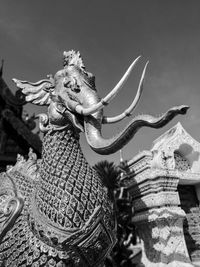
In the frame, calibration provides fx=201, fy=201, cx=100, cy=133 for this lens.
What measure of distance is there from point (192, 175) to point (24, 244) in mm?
4139

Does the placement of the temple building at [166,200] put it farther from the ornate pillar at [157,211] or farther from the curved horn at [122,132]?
the curved horn at [122,132]

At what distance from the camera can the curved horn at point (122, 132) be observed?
1024 millimetres

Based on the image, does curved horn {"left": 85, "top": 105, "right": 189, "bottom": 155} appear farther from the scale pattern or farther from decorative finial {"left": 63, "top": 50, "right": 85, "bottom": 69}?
decorative finial {"left": 63, "top": 50, "right": 85, "bottom": 69}

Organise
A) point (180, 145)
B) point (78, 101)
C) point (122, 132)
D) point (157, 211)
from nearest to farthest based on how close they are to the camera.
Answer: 1. point (122, 132)
2. point (78, 101)
3. point (157, 211)
4. point (180, 145)

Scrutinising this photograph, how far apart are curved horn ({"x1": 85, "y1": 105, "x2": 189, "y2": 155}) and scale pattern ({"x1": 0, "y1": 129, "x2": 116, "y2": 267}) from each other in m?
0.24

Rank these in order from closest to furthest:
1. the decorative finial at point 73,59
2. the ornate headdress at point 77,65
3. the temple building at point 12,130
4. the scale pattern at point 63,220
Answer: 1. the scale pattern at point 63,220
2. the ornate headdress at point 77,65
3. the decorative finial at point 73,59
4. the temple building at point 12,130

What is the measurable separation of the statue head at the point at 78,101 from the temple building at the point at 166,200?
2.45 metres

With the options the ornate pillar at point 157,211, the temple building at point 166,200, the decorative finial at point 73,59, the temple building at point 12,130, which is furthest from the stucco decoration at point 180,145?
the temple building at point 12,130

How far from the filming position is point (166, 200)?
3432 mm

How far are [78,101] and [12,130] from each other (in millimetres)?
5769

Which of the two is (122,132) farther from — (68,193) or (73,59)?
(73,59)

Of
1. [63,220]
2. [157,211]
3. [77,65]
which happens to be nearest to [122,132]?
[63,220]

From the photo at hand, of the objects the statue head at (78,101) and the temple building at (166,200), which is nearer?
the statue head at (78,101)

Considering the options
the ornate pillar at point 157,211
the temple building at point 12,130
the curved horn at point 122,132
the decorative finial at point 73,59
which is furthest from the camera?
the temple building at point 12,130
